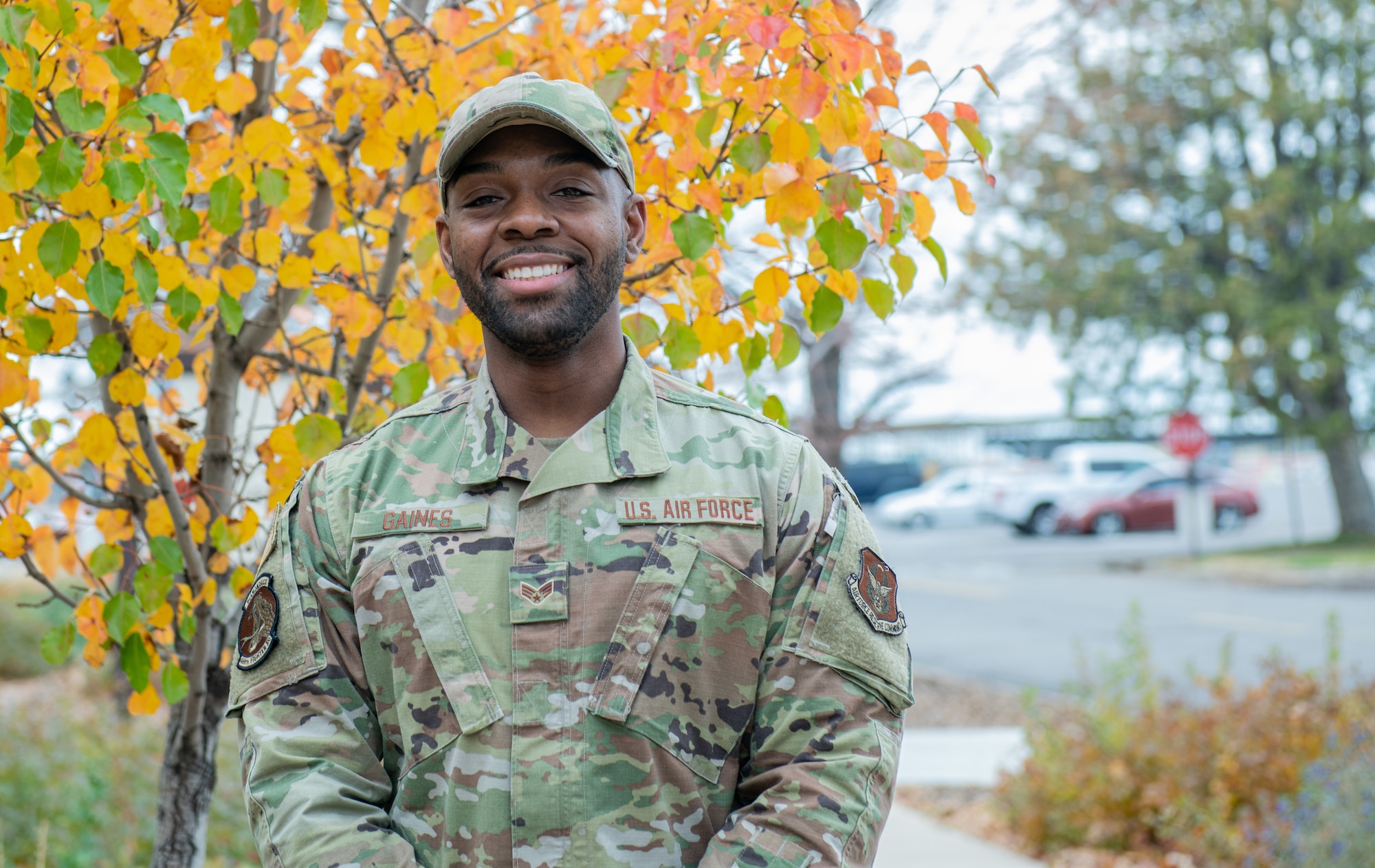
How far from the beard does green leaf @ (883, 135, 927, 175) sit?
585 millimetres

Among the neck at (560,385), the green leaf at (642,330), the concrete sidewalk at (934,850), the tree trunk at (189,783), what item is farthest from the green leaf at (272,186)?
the concrete sidewalk at (934,850)

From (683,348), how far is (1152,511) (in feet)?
81.0

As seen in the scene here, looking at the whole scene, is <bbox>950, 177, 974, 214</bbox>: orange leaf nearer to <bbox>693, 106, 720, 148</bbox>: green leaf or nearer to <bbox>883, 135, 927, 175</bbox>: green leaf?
<bbox>883, 135, 927, 175</bbox>: green leaf

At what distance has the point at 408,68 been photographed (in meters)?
2.64

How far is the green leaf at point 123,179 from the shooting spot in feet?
6.05

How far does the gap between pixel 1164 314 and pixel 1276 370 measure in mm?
2052

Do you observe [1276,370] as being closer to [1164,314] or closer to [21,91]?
[1164,314]

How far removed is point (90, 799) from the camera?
4.97m

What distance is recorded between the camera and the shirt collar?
1749mm

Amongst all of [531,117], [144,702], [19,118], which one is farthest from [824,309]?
[144,702]

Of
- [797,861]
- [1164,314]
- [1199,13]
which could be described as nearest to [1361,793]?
Result: [797,861]

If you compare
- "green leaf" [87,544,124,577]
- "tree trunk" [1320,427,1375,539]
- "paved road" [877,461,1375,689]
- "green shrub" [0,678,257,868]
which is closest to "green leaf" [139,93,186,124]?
"green leaf" [87,544,124,577]

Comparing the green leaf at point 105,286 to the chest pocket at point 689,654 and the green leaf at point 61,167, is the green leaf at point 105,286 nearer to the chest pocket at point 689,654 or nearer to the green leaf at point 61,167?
the green leaf at point 61,167

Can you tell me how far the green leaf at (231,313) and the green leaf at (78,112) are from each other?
0.41 metres
